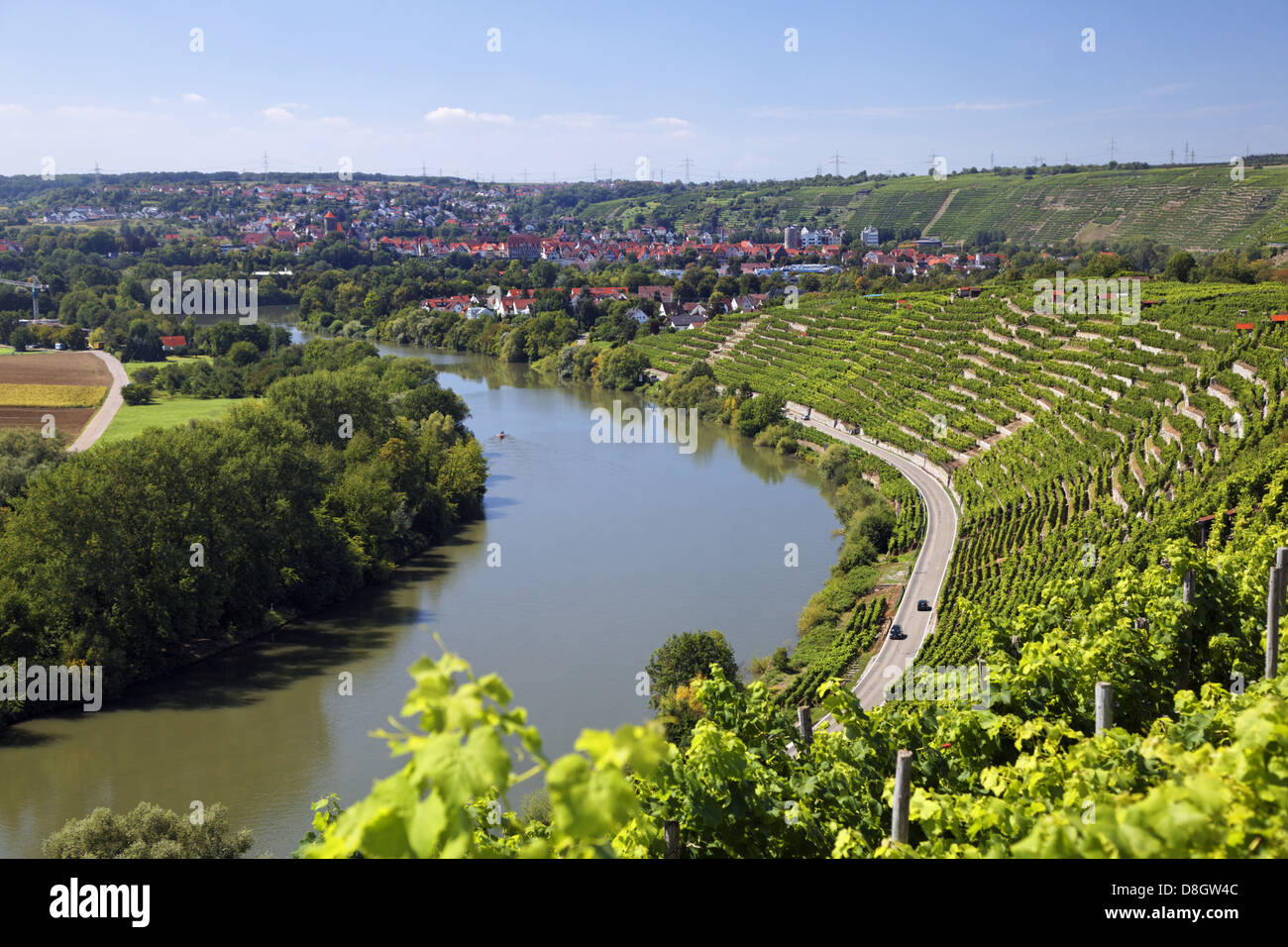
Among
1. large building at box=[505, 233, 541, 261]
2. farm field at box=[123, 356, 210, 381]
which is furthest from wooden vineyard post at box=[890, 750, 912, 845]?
large building at box=[505, 233, 541, 261]

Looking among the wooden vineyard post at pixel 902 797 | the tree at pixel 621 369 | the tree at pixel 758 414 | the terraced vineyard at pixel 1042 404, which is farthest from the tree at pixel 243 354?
the wooden vineyard post at pixel 902 797

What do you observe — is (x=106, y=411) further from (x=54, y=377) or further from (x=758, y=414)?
(x=758, y=414)

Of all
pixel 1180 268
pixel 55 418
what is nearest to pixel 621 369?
pixel 1180 268

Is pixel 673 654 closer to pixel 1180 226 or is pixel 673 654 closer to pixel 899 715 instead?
pixel 899 715

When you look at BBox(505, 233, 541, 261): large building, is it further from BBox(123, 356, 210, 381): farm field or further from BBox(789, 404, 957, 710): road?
BBox(789, 404, 957, 710): road

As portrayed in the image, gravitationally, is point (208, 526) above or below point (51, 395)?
below
